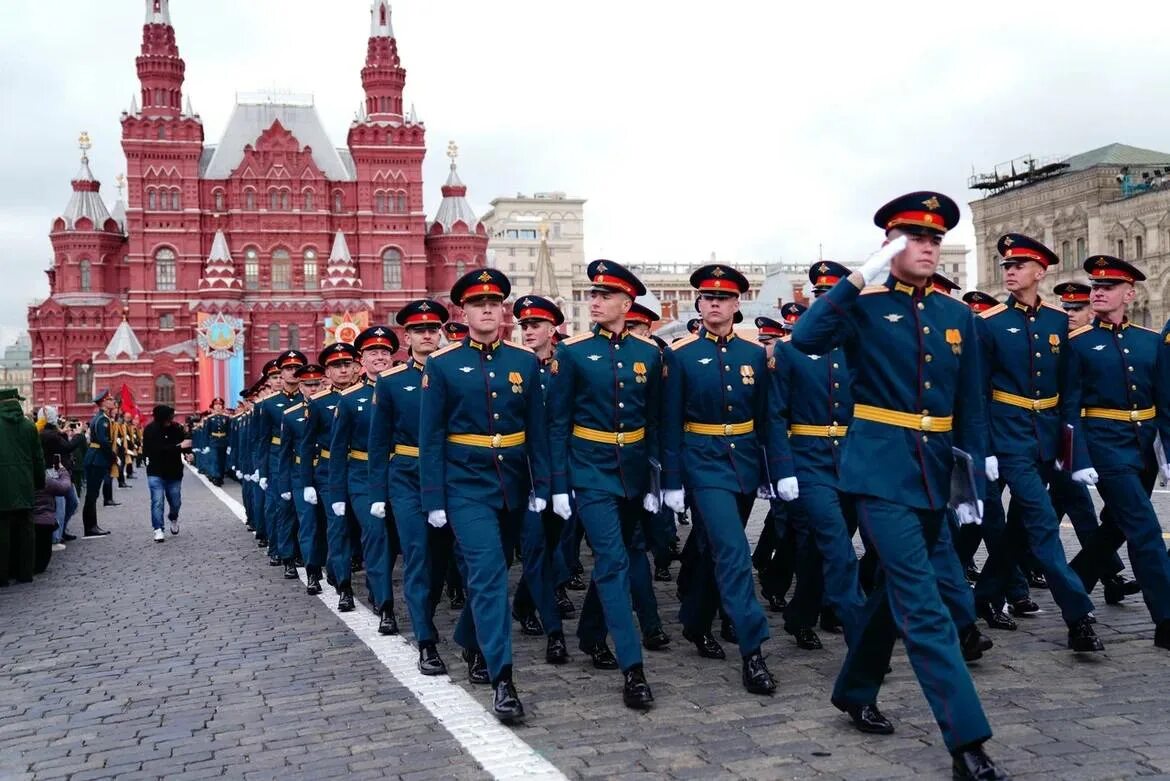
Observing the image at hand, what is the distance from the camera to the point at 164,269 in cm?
6594

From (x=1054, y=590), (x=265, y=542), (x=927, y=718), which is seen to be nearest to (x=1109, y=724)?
(x=927, y=718)

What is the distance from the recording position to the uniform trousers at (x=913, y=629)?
419 cm

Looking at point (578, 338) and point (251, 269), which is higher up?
point (251, 269)

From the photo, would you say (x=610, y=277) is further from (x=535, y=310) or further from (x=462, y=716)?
(x=462, y=716)

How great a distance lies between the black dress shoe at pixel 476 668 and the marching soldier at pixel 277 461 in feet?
16.1

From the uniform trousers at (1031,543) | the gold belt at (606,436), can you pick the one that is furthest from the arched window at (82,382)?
the uniform trousers at (1031,543)

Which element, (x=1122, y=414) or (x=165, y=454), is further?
(x=165, y=454)

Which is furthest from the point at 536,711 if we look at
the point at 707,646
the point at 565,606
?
the point at 565,606

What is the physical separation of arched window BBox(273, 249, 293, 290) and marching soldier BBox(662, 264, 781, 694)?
64241 mm

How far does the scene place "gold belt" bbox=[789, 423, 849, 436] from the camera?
6.88m

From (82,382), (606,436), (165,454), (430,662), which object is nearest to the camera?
(606,436)

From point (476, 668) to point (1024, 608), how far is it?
3.68m

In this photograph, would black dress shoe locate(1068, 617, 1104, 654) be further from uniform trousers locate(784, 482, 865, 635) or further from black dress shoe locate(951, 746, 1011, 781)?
black dress shoe locate(951, 746, 1011, 781)

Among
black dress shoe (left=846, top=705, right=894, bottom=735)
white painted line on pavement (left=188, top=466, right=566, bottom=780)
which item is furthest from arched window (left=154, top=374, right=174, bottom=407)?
black dress shoe (left=846, top=705, right=894, bottom=735)
